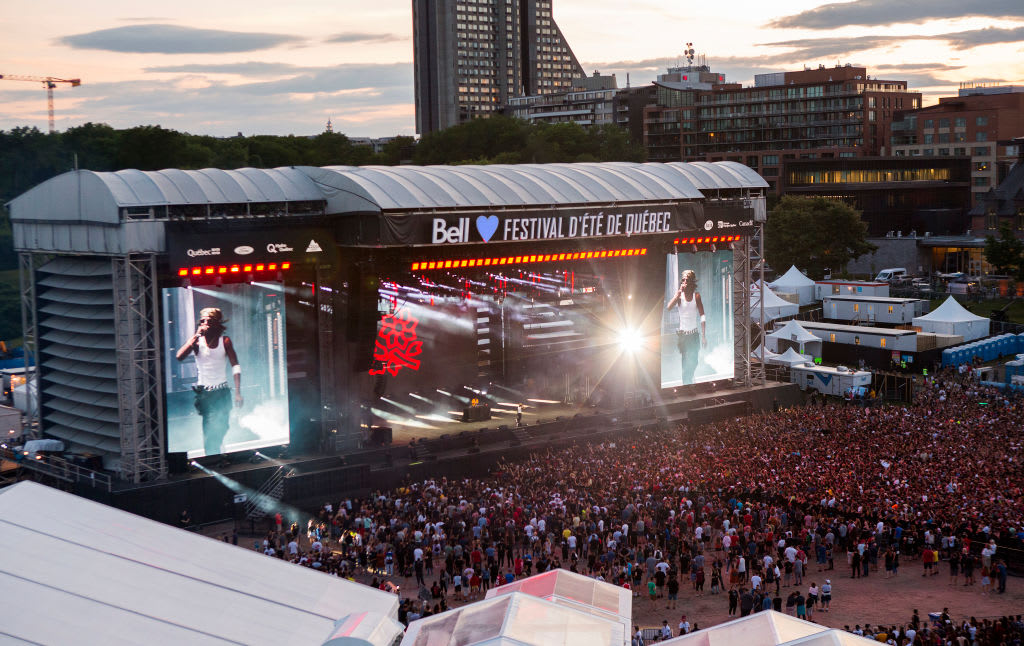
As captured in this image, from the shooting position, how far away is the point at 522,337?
121 ft

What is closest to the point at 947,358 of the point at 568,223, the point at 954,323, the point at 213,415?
the point at 954,323

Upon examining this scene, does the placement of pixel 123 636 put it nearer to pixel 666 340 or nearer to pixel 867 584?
pixel 867 584

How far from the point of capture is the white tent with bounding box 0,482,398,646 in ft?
29.3

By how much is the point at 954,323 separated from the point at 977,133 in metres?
71.5

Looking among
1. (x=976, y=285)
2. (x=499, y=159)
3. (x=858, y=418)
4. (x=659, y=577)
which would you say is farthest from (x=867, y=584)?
(x=499, y=159)

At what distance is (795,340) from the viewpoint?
4759 cm

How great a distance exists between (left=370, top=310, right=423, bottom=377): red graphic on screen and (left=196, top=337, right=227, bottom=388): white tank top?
5.45 meters

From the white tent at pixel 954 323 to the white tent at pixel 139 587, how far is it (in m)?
46.2

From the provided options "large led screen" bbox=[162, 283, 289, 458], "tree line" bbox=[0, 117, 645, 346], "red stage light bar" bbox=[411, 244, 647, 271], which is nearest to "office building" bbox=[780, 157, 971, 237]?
"tree line" bbox=[0, 117, 645, 346]

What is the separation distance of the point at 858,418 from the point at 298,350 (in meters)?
18.0

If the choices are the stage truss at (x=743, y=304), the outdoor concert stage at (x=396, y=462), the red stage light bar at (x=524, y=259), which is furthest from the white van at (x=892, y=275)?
the red stage light bar at (x=524, y=259)

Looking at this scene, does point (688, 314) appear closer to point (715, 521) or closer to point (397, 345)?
point (397, 345)

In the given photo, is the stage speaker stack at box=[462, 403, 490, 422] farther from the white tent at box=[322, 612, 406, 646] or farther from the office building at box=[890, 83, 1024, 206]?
the office building at box=[890, 83, 1024, 206]

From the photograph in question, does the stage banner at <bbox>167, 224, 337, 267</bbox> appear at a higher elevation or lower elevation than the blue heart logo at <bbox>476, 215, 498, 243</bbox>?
lower
